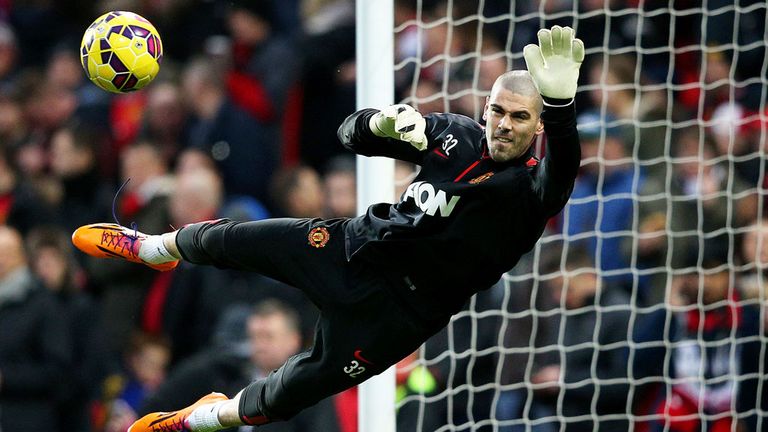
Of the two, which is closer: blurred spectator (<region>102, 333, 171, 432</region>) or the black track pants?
the black track pants

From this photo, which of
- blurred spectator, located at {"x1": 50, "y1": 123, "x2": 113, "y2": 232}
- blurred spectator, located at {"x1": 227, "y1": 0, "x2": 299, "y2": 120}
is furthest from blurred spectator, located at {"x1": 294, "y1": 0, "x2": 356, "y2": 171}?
blurred spectator, located at {"x1": 50, "y1": 123, "x2": 113, "y2": 232}

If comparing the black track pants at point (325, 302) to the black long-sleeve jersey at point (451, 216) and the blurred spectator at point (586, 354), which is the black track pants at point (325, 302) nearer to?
the black long-sleeve jersey at point (451, 216)

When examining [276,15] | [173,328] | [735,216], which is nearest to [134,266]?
[173,328]

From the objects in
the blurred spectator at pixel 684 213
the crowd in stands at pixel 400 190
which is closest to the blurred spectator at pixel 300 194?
the crowd in stands at pixel 400 190

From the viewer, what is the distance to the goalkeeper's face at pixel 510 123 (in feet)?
17.7

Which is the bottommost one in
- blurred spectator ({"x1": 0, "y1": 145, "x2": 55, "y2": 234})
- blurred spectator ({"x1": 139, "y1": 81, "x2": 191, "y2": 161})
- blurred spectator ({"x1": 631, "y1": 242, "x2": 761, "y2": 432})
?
blurred spectator ({"x1": 631, "y1": 242, "x2": 761, "y2": 432})

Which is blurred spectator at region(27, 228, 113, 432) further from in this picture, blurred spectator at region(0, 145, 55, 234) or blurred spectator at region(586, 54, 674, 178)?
blurred spectator at region(586, 54, 674, 178)

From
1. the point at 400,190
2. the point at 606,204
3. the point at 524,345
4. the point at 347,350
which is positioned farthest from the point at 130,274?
the point at 347,350

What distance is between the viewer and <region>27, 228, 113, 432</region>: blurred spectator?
8.79 meters

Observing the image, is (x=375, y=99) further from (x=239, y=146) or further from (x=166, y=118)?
(x=166, y=118)

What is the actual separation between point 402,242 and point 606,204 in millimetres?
3052

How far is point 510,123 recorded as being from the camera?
213 inches

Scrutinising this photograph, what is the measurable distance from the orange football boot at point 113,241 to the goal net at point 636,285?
6.05ft

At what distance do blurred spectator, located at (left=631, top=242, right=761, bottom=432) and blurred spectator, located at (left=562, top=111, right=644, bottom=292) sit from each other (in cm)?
39
